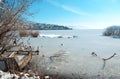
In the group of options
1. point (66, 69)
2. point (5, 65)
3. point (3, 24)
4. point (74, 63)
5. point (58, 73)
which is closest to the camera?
point (3, 24)

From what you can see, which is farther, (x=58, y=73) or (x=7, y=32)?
(x=58, y=73)

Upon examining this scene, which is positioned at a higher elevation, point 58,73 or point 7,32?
point 7,32

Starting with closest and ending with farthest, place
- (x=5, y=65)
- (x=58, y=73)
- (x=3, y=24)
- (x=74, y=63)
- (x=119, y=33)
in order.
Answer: (x=3, y=24) < (x=5, y=65) < (x=58, y=73) < (x=74, y=63) < (x=119, y=33)

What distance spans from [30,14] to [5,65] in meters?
2.08

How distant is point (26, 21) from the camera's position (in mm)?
8211

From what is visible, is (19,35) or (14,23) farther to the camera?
(19,35)

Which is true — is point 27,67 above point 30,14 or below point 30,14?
below

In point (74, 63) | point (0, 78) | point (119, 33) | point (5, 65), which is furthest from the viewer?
point (119, 33)

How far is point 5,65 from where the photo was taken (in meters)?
8.56

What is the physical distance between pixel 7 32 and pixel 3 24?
496mm

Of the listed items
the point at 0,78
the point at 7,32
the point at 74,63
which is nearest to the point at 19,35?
the point at 7,32

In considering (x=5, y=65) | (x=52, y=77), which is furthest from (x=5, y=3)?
(x=52, y=77)

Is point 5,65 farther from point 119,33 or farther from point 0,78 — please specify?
point 119,33

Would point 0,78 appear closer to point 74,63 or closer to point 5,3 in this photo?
point 5,3
